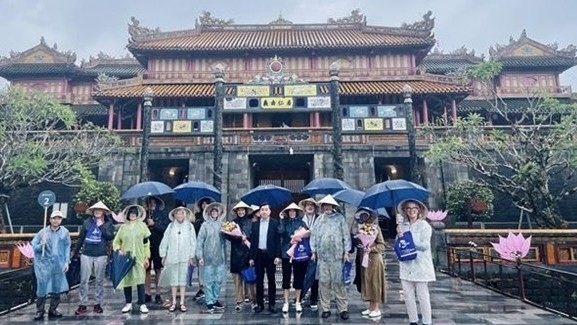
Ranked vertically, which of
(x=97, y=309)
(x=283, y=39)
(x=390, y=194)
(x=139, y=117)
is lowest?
(x=97, y=309)

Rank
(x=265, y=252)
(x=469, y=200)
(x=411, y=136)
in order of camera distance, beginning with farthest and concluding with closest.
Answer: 1. (x=469, y=200)
2. (x=411, y=136)
3. (x=265, y=252)

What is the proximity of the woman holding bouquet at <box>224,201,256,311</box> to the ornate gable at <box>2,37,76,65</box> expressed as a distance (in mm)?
26968

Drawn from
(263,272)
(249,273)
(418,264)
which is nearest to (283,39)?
(249,273)

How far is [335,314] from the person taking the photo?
6250 mm

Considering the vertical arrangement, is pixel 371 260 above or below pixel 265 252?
below

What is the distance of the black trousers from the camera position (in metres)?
6.30

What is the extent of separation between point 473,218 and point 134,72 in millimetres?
25672

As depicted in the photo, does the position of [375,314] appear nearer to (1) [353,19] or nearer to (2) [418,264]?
(2) [418,264]

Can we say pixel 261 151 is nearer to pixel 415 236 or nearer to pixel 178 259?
pixel 178 259

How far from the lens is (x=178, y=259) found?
21.0 ft

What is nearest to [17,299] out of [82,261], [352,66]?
[82,261]

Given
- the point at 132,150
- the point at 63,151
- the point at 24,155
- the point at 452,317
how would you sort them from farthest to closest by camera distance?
the point at 132,150
the point at 63,151
the point at 24,155
the point at 452,317

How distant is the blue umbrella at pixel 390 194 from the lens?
273 inches

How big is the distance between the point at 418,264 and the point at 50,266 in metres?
5.63
